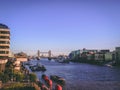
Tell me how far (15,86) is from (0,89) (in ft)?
9.61

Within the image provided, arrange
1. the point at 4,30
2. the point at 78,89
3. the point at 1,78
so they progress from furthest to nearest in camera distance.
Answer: the point at 4,30, the point at 78,89, the point at 1,78

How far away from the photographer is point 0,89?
45312mm

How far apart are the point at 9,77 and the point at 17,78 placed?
9.63 ft

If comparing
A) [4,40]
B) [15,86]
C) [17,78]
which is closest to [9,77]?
[17,78]

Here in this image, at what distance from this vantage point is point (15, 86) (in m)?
46.7

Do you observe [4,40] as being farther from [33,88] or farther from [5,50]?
[33,88]

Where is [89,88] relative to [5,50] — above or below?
below

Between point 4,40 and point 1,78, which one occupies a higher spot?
point 4,40

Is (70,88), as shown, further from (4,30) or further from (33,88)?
(4,30)

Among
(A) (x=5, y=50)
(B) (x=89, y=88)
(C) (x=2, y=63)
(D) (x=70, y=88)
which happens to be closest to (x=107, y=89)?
(B) (x=89, y=88)

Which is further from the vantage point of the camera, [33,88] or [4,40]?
[4,40]

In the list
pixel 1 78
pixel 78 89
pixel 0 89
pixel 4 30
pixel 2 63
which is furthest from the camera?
pixel 4 30

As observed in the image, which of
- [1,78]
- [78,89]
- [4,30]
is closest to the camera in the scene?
[1,78]

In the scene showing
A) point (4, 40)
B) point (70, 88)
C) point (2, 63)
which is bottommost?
point (70, 88)
